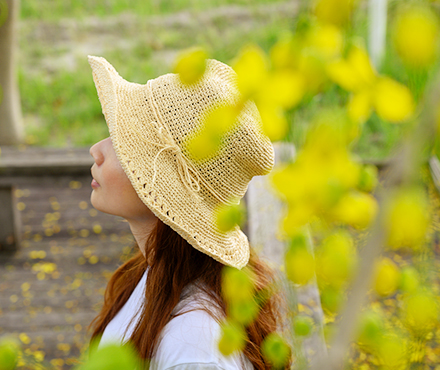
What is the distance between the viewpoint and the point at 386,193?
251 mm

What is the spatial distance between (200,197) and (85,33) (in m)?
6.23

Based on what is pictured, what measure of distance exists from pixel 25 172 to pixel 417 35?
292 cm

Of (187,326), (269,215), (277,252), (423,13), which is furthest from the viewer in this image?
(269,215)

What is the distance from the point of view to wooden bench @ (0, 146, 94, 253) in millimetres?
2826

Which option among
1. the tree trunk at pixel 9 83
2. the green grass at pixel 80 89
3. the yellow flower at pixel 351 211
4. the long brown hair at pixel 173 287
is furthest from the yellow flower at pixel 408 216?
the green grass at pixel 80 89

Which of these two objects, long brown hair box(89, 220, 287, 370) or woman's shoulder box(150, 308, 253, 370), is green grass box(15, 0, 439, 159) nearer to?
long brown hair box(89, 220, 287, 370)

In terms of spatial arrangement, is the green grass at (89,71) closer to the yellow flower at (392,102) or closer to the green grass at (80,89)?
the green grass at (80,89)

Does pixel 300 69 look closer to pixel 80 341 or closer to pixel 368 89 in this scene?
pixel 368 89

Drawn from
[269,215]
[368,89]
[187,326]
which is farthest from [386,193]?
[269,215]

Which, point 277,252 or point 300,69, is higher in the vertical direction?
point 300,69

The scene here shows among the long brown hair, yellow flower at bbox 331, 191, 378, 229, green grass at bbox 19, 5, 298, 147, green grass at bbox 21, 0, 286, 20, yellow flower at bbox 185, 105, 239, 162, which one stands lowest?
green grass at bbox 19, 5, 298, 147

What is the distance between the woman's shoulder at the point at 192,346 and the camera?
0.90 m

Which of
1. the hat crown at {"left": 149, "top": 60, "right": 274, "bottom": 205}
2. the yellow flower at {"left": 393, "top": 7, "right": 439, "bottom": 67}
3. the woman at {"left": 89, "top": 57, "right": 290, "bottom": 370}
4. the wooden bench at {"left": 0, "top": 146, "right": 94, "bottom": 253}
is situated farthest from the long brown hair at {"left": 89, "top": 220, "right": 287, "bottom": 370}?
the wooden bench at {"left": 0, "top": 146, "right": 94, "bottom": 253}

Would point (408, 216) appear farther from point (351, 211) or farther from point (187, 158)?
point (187, 158)
